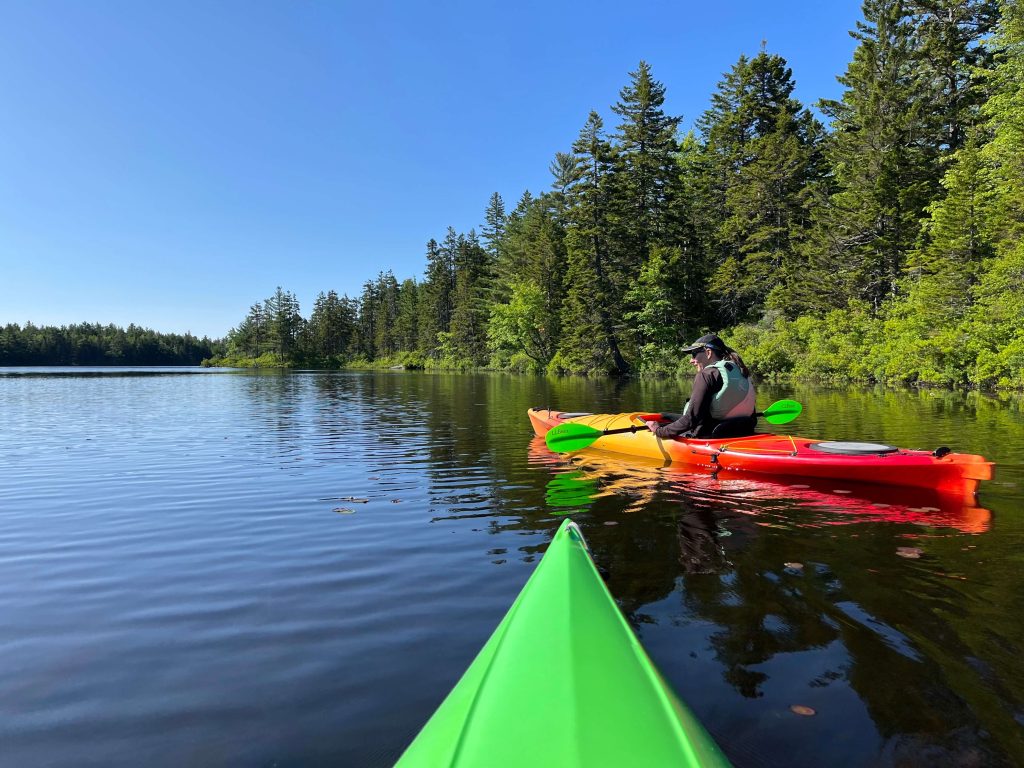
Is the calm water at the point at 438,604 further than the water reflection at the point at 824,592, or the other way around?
the water reflection at the point at 824,592

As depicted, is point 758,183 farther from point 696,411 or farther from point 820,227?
point 696,411

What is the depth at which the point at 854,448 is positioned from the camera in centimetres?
761

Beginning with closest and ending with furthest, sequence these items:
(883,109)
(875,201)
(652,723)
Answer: (652,723)
(875,201)
(883,109)

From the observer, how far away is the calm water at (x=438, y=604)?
9.18 feet

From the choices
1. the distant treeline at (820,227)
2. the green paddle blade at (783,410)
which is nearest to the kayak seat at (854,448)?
the green paddle blade at (783,410)

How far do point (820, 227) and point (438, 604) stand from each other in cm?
3552

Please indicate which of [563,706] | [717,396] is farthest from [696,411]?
[563,706]

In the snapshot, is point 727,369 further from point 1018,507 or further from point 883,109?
point 883,109

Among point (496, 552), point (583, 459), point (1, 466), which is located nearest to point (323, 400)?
point (1, 466)

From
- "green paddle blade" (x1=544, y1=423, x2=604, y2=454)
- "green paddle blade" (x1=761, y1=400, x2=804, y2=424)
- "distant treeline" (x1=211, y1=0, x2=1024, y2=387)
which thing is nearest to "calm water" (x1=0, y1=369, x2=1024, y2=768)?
"green paddle blade" (x1=544, y1=423, x2=604, y2=454)

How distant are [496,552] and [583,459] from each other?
5.28 metres

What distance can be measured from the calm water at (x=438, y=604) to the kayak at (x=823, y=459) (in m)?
0.34

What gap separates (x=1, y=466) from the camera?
10.5 meters

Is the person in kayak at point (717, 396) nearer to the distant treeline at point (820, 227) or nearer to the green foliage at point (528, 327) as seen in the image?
the distant treeline at point (820, 227)
